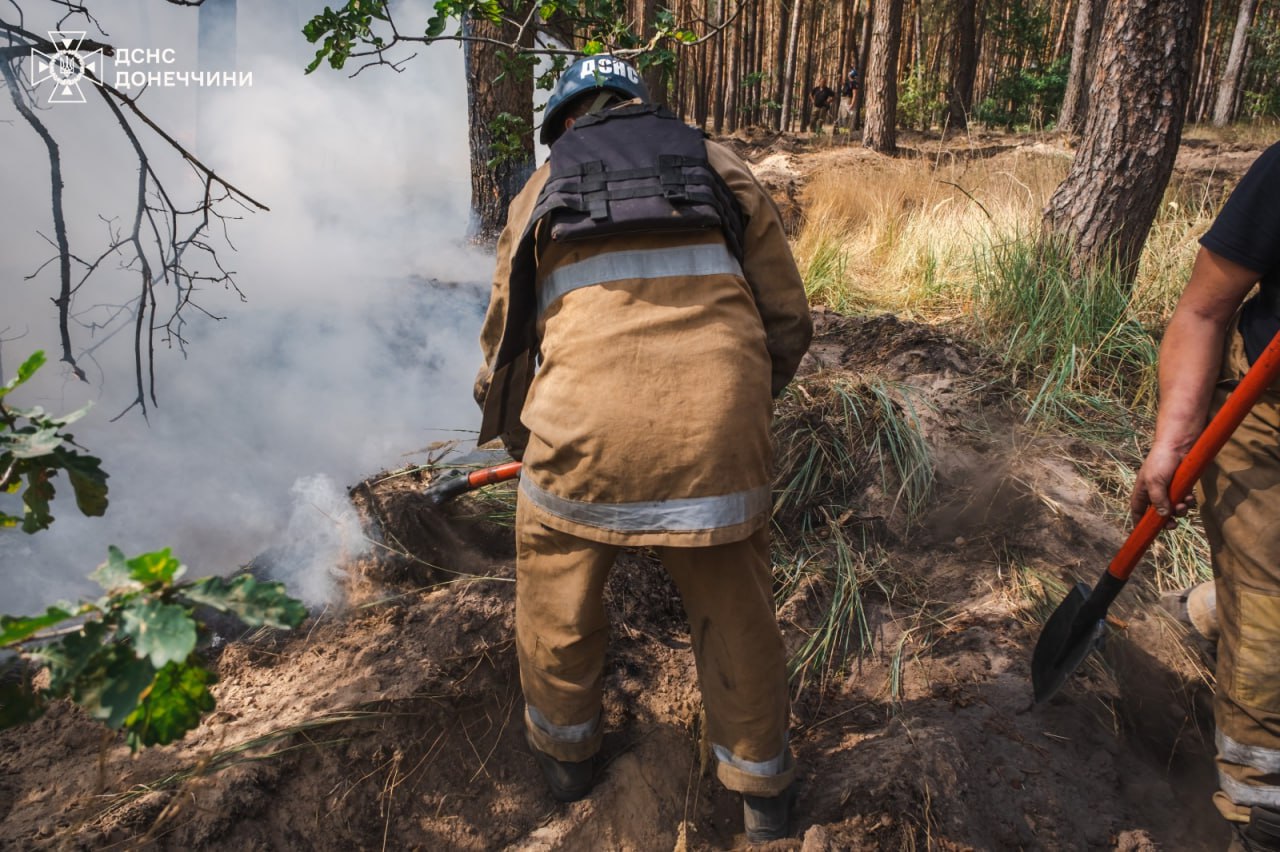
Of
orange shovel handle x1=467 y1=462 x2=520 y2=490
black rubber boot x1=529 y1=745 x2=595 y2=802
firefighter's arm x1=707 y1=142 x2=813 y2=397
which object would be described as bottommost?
black rubber boot x1=529 y1=745 x2=595 y2=802

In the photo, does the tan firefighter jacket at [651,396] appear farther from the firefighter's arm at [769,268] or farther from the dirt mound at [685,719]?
the dirt mound at [685,719]

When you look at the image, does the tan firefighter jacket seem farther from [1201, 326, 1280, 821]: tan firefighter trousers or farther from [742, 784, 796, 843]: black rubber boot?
[1201, 326, 1280, 821]: tan firefighter trousers

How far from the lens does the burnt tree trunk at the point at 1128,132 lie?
3826 millimetres

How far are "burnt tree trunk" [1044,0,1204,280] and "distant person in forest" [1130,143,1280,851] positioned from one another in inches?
98.6

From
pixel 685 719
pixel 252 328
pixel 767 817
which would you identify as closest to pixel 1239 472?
pixel 767 817

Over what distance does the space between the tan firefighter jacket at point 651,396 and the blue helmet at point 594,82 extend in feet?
1.33

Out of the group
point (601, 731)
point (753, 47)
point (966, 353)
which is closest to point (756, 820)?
point (601, 731)

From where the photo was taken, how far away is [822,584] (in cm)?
296

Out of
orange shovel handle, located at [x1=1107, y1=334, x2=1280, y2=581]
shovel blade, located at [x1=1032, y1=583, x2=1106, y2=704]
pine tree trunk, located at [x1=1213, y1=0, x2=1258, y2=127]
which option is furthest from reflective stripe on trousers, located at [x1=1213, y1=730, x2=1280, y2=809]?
pine tree trunk, located at [x1=1213, y1=0, x2=1258, y2=127]

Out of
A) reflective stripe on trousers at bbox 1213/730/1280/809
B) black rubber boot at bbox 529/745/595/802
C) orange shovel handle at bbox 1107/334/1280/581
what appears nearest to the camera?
orange shovel handle at bbox 1107/334/1280/581

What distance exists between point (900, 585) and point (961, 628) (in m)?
Result: 0.27

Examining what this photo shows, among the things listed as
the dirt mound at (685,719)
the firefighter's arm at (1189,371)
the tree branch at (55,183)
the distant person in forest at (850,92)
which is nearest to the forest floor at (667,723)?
the dirt mound at (685,719)

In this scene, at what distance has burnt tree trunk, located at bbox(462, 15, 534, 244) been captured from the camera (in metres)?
4.57

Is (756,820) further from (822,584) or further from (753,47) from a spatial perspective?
(753,47)
